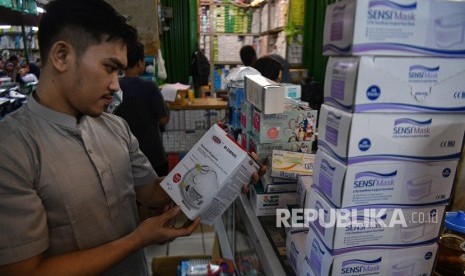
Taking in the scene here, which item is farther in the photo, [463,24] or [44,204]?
[44,204]

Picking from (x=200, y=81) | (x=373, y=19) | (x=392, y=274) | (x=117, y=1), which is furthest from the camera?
(x=200, y=81)

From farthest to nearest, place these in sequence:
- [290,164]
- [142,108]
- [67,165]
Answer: [142,108], [290,164], [67,165]

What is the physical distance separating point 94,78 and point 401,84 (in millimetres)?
771

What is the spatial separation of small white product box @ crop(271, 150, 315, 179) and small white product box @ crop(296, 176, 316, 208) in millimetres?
42

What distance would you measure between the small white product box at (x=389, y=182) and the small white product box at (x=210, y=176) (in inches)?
11.0

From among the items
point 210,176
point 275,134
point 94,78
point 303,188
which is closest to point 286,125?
point 275,134

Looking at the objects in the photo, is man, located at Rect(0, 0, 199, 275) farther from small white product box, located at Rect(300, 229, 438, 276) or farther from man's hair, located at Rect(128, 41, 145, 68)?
man's hair, located at Rect(128, 41, 145, 68)

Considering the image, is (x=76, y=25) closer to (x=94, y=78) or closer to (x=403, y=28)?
(x=94, y=78)

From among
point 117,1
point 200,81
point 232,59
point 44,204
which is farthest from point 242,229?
point 232,59

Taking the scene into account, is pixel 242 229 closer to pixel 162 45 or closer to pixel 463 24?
pixel 463 24

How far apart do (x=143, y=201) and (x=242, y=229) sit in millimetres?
504

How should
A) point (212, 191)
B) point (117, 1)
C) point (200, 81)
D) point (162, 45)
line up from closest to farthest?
point (212, 191), point (117, 1), point (200, 81), point (162, 45)

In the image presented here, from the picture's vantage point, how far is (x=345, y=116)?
27.0 inches

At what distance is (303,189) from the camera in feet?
3.59
